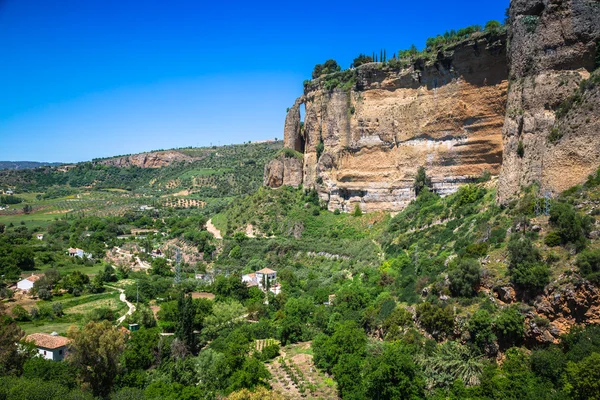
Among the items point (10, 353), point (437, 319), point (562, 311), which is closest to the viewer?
point (562, 311)

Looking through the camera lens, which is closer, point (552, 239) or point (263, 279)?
point (552, 239)

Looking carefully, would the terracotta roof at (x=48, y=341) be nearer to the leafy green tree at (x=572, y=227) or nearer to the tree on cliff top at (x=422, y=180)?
the leafy green tree at (x=572, y=227)

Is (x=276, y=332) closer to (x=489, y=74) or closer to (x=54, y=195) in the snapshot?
(x=489, y=74)

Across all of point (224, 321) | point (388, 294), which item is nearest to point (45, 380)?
point (224, 321)

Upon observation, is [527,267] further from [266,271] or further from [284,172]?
[284,172]

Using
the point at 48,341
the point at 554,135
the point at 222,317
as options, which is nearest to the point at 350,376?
the point at 222,317
